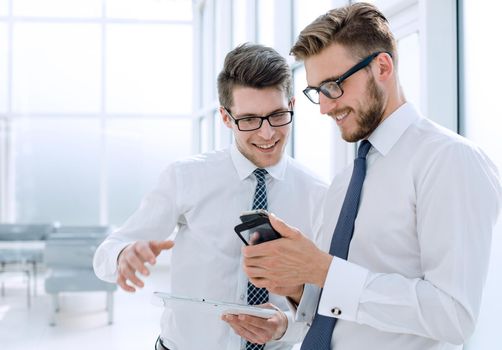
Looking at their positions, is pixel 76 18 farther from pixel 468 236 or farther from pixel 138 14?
pixel 468 236

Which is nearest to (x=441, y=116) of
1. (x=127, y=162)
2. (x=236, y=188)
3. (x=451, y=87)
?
(x=451, y=87)

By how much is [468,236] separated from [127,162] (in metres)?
8.94

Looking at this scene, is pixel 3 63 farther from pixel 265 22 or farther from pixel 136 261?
pixel 136 261

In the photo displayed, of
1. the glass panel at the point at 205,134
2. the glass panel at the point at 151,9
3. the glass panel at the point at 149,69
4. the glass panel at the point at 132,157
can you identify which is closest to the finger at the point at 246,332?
the glass panel at the point at 205,134

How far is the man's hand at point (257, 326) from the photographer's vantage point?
1.53 meters

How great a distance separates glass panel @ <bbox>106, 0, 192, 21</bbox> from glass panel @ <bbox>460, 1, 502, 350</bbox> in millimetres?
8315

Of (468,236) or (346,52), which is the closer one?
(468,236)

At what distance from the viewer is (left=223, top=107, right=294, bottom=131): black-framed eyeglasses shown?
1.73 m

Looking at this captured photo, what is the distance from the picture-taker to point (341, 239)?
122 centimetres

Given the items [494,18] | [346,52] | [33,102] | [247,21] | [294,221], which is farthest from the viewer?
[33,102]

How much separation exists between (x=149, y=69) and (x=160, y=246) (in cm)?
850

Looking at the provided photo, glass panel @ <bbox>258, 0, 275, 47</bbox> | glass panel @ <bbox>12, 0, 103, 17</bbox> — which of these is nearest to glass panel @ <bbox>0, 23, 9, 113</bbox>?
glass panel @ <bbox>12, 0, 103, 17</bbox>

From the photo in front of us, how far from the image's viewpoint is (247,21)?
539 cm

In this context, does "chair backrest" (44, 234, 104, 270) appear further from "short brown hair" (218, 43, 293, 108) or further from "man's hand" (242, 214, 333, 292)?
"man's hand" (242, 214, 333, 292)
